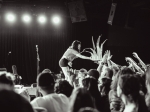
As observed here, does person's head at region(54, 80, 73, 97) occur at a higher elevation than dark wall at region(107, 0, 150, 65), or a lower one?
lower

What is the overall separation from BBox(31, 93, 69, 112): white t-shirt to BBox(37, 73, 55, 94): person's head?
0.63ft

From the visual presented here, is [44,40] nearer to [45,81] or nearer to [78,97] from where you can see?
[45,81]

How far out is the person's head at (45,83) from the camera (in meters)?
2.45

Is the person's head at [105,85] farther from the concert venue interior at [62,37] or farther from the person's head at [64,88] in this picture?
the concert venue interior at [62,37]

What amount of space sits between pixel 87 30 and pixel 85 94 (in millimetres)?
9648

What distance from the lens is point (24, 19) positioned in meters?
9.14

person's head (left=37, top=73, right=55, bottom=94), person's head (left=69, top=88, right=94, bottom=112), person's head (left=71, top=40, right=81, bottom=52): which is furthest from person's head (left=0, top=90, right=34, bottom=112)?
person's head (left=71, top=40, right=81, bottom=52)

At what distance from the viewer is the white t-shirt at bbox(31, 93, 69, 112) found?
2.14 m

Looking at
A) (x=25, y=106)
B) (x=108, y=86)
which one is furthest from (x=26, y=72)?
(x=25, y=106)

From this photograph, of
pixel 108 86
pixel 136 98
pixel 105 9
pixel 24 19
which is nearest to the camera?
pixel 136 98

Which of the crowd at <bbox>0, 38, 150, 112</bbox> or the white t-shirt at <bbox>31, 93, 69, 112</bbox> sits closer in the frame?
the crowd at <bbox>0, 38, 150, 112</bbox>

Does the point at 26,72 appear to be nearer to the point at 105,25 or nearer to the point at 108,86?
the point at 105,25

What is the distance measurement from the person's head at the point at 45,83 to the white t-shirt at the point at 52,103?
0.63 ft

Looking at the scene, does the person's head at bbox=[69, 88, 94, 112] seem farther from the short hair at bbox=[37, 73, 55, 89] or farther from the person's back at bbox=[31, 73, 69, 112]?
the short hair at bbox=[37, 73, 55, 89]
